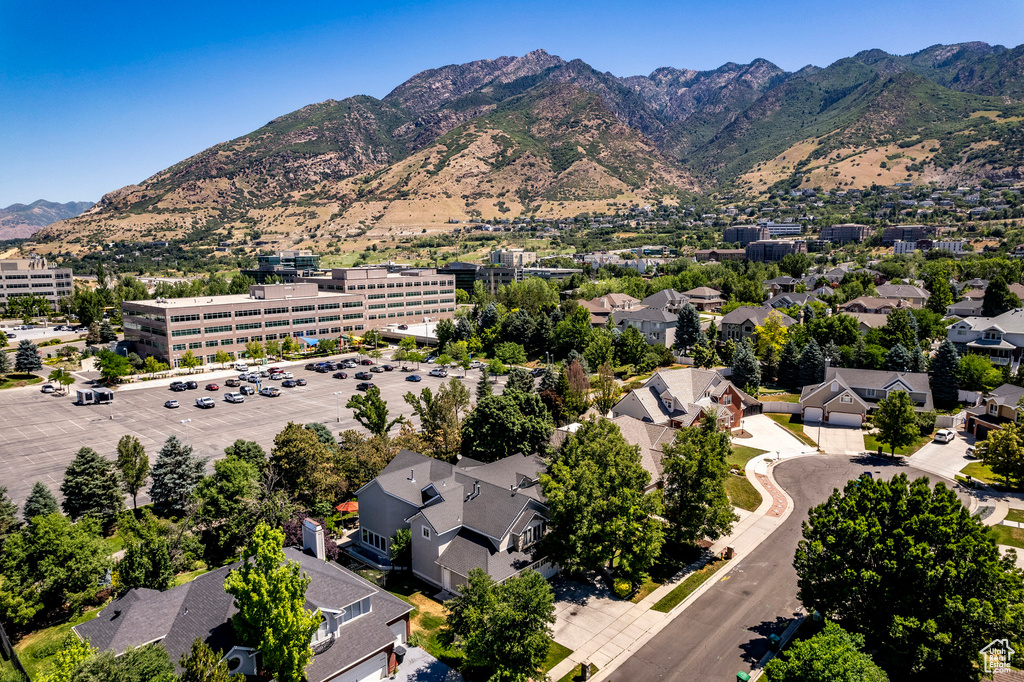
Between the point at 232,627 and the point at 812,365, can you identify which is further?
the point at 812,365

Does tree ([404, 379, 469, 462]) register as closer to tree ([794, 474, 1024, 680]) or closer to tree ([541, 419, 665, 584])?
tree ([541, 419, 665, 584])

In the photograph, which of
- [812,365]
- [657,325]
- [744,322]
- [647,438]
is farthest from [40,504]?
[744,322]

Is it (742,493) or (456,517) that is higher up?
(456,517)

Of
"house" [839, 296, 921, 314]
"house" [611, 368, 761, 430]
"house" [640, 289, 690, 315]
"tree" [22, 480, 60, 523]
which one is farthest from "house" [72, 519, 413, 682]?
"house" [839, 296, 921, 314]

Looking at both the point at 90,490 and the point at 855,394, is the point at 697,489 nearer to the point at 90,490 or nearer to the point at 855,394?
the point at 855,394

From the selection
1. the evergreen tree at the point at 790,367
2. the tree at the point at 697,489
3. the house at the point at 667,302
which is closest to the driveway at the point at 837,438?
the evergreen tree at the point at 790,367

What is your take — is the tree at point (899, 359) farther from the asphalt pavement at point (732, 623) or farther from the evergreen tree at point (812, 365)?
the asphalt pavement at point (732, 623)
